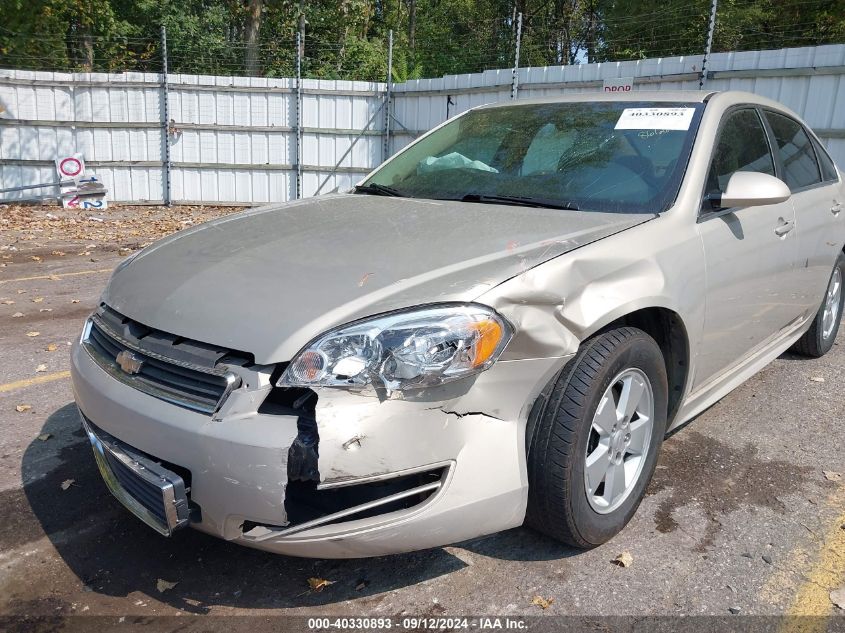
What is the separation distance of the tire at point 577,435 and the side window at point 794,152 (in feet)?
6.31

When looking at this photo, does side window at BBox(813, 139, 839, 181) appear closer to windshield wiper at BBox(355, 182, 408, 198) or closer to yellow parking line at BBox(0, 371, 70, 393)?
windshield wiper at BBox(355, 182, 408, 198)

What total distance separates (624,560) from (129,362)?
1858mm

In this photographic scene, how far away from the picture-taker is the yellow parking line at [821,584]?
2.33m

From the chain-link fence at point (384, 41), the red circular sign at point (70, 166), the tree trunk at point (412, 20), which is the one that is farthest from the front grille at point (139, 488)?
the tree trunk at point (412, 20)

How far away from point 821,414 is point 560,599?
2439 mm

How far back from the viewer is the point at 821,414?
404cm

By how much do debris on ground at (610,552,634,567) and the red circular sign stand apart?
44.6ft

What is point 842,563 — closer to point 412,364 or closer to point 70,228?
point 412,364

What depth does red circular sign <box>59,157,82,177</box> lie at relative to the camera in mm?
13523

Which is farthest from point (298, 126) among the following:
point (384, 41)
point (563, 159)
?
point (384, 41)

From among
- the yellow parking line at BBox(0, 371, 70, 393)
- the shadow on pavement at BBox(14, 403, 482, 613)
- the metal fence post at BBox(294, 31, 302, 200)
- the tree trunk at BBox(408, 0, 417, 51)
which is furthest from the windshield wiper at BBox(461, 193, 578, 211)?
the tree trunk at BBox(408, 0, 417, 51)

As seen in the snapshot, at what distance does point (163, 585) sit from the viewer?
8.11ft

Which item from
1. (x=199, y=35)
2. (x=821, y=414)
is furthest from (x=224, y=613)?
(x=199, y=35)

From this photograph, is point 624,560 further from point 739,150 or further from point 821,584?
point 739,150
